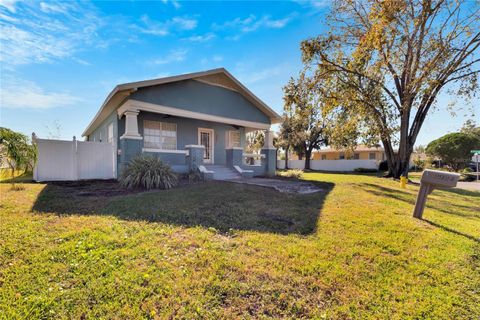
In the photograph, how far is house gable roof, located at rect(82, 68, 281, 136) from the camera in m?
9.29

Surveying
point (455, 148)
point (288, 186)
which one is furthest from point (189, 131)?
point (455, 148)

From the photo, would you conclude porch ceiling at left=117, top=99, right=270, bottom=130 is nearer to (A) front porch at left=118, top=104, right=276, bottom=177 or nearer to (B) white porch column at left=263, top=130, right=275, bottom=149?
(A) front porch at left=118, top=104, right=276, bottom=177

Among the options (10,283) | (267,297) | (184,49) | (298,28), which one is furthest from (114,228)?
(298,28)

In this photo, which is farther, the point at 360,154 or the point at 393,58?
the point at 360,154

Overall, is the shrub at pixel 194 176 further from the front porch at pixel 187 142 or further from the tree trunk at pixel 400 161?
the tree trunk at pixel 400 161

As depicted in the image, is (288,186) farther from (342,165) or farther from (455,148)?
(455,148)

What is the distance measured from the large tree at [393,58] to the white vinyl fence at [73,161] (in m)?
12.1

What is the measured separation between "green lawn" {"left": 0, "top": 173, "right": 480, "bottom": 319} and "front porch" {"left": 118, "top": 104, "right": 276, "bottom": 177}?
188 inches

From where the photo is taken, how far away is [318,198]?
7.49 meters

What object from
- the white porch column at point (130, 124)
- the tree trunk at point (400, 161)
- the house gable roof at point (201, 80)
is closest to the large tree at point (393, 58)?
the tree trunk at point (400, 161)

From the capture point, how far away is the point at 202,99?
12.0 m

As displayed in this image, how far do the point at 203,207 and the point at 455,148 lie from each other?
32.5 metres

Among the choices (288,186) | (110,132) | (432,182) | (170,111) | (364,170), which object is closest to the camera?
(432,182)

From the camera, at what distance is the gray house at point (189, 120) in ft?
32.0
